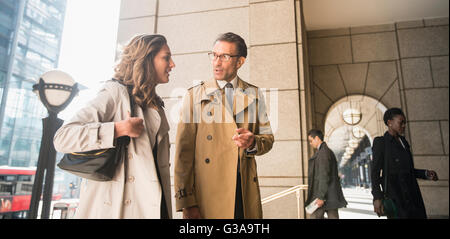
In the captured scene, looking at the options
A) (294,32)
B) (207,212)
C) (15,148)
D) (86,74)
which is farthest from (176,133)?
(15,148)

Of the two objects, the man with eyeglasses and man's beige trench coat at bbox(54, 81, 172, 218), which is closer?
man's beige trench coat at bbox(54, 81, 172, 218)

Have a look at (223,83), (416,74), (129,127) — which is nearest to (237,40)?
(223,83)

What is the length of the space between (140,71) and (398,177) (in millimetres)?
2167

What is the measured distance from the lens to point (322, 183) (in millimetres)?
2193

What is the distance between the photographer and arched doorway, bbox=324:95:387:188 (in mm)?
2697

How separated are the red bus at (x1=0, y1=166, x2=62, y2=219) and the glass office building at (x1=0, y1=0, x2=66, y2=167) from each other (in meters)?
0.08

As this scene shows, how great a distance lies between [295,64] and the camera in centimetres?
225

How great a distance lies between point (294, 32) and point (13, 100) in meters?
2.66

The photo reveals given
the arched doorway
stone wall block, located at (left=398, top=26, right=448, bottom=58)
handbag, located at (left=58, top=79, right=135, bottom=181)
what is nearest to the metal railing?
the arched doorway

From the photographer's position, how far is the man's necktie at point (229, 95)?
1.92m

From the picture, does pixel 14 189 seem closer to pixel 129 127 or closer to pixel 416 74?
pixel 129 127

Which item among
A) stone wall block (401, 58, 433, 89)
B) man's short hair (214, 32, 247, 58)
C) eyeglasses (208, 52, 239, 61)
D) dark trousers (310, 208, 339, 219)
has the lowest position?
dark trousers (310, 208, 339, 219)

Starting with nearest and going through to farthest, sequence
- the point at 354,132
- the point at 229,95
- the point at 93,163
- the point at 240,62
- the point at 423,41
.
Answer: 1. the point at 93,163
2. the point at 229,95
3. the point at 240,62
4. the point at 423,41
5. the point at 354,132

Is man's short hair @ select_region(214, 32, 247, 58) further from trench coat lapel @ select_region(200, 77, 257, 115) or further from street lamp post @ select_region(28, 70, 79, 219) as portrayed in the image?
street lamp post @ select_region(28, 70, 79, 219)
